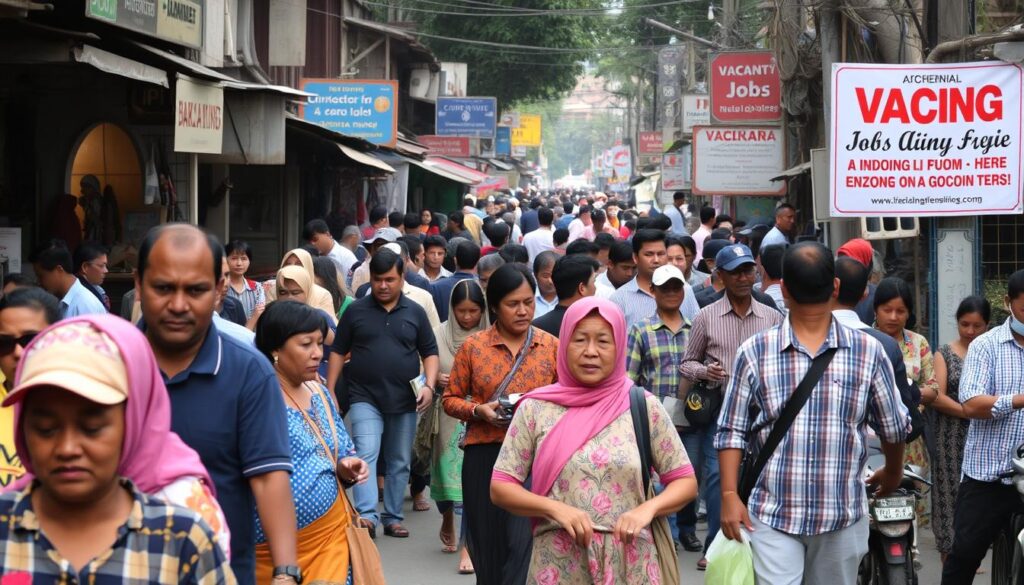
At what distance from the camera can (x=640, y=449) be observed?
4.57 meters

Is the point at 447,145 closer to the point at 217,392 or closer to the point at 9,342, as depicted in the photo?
the point at 9,342

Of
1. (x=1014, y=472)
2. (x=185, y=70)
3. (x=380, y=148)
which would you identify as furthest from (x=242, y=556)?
(x=380, y=148)

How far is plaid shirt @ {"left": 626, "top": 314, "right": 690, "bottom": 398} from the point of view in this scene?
→ 8.16m

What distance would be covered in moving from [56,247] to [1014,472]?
18.5ft

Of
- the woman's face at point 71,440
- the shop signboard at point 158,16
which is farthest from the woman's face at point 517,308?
the shop signboard at point 158,16

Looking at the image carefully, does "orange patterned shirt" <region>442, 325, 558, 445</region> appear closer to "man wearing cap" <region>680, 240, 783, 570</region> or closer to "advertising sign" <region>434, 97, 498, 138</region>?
"man wearing cap" <region>680, 240, 783, 570</region>

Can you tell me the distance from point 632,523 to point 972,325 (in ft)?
11.6

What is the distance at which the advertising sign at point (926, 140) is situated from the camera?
9117mm

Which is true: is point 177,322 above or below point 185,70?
below

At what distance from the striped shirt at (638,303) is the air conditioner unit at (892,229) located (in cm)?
188

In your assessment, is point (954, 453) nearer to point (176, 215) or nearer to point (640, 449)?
point (640, 449)

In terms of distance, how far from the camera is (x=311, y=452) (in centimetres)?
481

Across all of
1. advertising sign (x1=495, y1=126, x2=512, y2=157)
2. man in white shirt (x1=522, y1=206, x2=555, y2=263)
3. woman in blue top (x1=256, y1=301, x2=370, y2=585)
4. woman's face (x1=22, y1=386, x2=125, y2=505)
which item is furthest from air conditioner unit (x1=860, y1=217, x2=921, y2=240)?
advertising sign (x1=495, y1=126, x2=512, y2=157)

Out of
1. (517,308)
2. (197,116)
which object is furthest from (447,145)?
(517,308)
